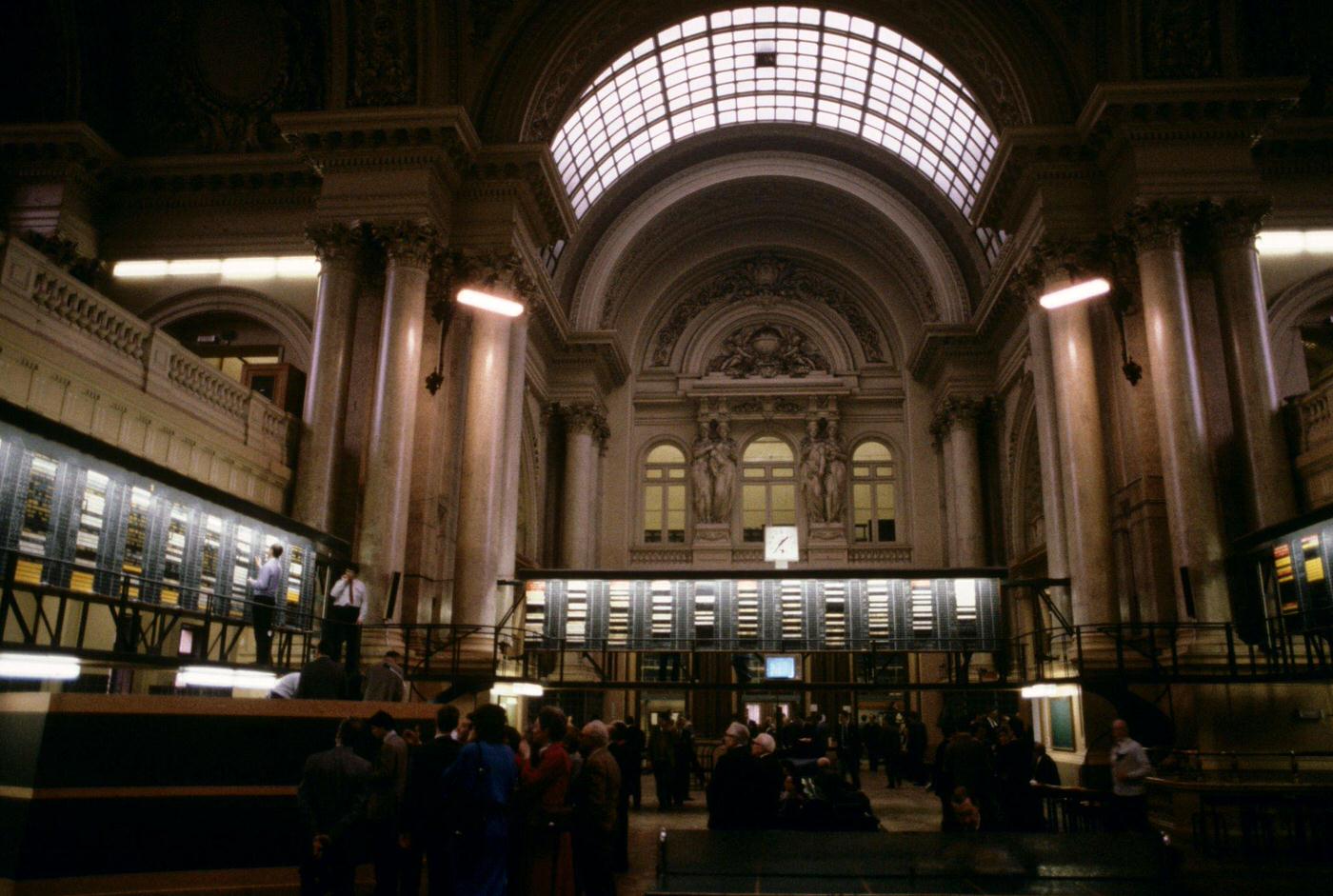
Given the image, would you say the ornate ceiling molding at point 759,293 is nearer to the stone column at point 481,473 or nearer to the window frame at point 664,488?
the window frame at point 664,488

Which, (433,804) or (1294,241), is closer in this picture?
(433,804)

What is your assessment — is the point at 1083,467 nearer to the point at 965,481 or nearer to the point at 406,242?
the point at 965,481

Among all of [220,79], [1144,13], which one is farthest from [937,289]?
[220,79]

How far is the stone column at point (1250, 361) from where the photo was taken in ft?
56.0

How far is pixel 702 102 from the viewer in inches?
1259

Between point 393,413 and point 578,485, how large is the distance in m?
12.5

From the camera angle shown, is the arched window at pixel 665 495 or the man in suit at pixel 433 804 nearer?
the man in suit at pixel 433 804

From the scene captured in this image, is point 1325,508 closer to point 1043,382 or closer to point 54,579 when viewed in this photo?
point 1043,382

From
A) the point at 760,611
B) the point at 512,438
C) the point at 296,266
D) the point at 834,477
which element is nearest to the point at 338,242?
the point at 296,266

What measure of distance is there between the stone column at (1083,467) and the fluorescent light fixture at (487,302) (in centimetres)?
1074

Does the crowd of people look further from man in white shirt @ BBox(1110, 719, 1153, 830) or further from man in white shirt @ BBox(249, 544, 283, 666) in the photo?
man in white shirt @ BBox(249, 544, 283, 666)

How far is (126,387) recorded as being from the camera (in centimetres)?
1506

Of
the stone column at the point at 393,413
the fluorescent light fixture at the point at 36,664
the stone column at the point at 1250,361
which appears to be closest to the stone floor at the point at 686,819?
the fluorescent light fixture at the point at 36,664

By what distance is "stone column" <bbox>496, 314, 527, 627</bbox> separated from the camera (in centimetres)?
2188
